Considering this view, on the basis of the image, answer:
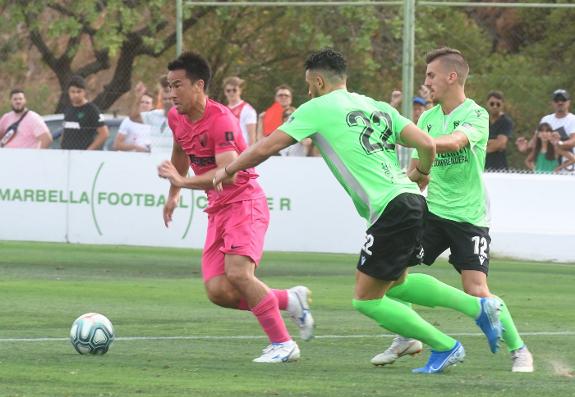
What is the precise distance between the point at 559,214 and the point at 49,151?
22.5 feet

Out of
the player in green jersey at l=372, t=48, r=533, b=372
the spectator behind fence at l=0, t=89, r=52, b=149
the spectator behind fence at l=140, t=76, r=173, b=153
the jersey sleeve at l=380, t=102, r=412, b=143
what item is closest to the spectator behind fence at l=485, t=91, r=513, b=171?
the spectator behind fence at l=140, t=76, r=173, b=153

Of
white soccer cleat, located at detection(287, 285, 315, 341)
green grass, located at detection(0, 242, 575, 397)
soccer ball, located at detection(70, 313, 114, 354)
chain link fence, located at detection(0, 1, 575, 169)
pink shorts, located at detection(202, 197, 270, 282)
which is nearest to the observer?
green grass, located at detection(0, 242, 575, 397)

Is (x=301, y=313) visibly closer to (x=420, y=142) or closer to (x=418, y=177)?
(x=418, y=177)

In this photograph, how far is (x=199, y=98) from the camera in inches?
398

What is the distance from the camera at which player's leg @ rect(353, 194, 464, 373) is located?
9.00 m

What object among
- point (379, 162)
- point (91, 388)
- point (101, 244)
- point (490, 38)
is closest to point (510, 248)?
point (101, 244)

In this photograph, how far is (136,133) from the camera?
21266 mm

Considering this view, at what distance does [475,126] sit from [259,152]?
1826 mm

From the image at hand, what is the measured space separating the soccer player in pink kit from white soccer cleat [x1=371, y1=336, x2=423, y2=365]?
536 millimetres

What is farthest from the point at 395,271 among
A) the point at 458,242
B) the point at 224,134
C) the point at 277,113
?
Result: the point at 277,113

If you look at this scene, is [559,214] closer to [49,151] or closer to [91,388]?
[49,151]

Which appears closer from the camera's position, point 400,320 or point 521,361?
point 400,320

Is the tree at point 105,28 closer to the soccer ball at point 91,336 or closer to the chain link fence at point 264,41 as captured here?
the chain link fence at point 264,41

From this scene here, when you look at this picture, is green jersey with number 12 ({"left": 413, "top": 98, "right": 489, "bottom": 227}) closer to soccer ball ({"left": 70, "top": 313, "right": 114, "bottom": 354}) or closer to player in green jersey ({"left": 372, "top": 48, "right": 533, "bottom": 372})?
player in green jersey ({"left": 372, "top": 48, "right": 533, "bottom": 372})
